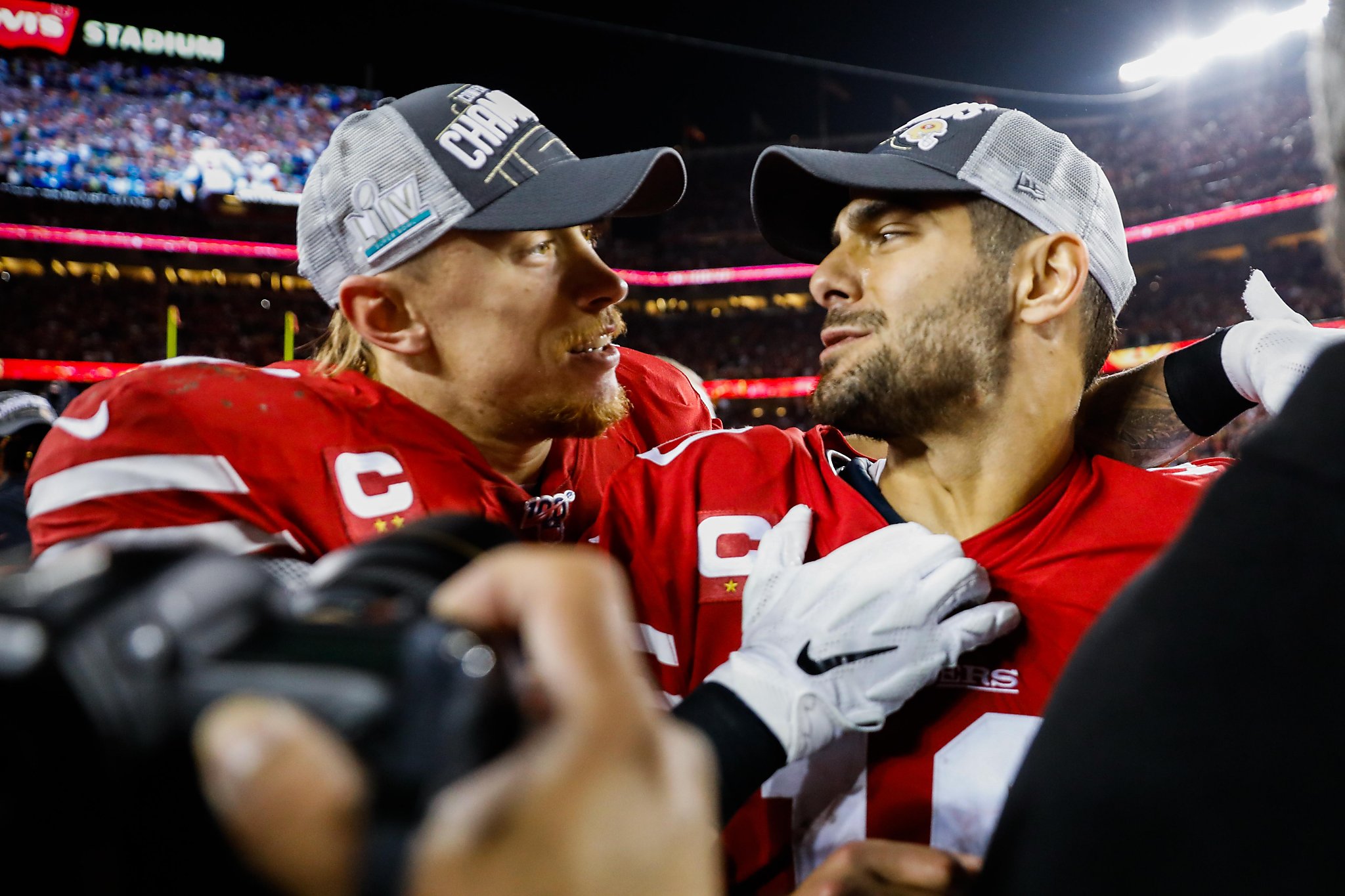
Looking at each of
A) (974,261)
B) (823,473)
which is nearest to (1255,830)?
(823,473)

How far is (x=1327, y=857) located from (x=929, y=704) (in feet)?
2.96

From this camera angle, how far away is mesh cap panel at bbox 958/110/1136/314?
5.72 ft

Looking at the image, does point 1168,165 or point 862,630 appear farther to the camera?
point 1168,165

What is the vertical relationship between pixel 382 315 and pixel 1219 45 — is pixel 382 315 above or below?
below

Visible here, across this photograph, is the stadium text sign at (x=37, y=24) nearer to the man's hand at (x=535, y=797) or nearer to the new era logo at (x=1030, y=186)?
the new era logo at (x=1030, y=186)

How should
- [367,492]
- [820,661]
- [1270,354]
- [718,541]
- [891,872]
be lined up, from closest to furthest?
1. [891,872]
2. [820,661]
3. [367,492]
4. [718,541]
5. [1270,354]

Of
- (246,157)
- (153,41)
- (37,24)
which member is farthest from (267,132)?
(37,24)

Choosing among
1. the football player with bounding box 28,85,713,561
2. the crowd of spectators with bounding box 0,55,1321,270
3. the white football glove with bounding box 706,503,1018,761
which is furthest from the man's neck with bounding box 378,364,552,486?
the crowd of spectators with bounding box 0,55,1321,270

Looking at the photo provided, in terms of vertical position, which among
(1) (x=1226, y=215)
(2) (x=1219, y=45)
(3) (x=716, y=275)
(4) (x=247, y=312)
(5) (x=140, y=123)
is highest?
(2) (x=1219, y=45)

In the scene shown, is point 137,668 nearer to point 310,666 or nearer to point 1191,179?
point 310,666

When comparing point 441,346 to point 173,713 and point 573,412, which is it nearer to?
point 573,412

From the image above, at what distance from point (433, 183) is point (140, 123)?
69.3ft

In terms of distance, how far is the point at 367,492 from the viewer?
4.99 ft

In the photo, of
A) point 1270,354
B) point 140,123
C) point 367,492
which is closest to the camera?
point 367,492
